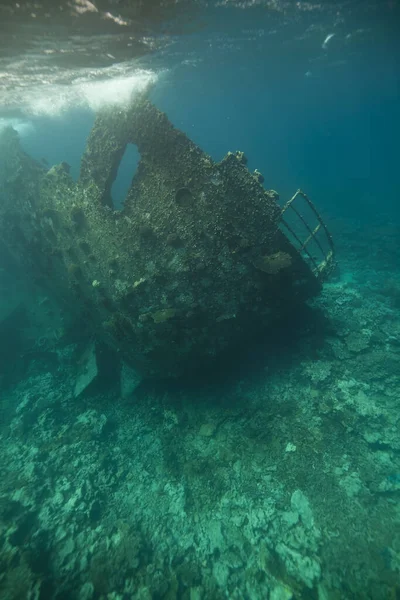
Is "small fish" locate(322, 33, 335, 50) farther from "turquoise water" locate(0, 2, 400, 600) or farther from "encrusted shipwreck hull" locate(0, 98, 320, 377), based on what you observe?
"encrusted shipwreck hull" locate(0, 98, 320, 377)

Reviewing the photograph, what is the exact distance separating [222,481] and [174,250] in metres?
5.16

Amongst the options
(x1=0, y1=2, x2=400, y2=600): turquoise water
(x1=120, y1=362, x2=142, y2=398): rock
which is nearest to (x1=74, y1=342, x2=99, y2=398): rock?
(x1=0, y1=2, x2=400, y2=600): turquoise water

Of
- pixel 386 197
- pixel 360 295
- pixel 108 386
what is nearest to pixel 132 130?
pixel 108 386

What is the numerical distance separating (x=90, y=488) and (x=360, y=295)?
11.2 m

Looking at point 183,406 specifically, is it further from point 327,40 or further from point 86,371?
point 327,40

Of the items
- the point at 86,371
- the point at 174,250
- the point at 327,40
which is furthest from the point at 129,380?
the point at 327,40

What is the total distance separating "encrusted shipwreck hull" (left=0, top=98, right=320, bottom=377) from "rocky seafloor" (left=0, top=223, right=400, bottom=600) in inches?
62.0

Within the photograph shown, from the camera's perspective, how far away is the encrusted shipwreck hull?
6602 mm

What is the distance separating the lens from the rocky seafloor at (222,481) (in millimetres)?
5121

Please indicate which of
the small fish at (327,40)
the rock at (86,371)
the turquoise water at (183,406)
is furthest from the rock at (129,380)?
the small fish at (327,40)

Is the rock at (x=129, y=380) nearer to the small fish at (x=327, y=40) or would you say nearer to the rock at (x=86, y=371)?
the rock at (x=86, y=371)

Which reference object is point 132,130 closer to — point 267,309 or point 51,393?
point 267,309

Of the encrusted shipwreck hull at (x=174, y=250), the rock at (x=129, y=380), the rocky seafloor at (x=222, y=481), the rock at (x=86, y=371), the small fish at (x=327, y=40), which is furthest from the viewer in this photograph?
the small fish at (x=327, y=40)

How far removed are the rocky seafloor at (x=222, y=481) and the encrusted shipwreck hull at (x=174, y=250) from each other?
157 cm
